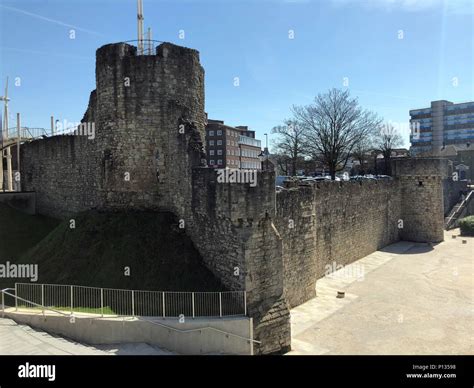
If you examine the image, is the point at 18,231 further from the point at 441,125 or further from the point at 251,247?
the point at 441,125

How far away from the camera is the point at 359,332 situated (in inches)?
566

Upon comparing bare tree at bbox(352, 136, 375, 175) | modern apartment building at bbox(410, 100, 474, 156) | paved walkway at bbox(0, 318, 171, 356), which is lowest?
paved walkway at bbox(0, 318, 171, 356)

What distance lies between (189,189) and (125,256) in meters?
3.62

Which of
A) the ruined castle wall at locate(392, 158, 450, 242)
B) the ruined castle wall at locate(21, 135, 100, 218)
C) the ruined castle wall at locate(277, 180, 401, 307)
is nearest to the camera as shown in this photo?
the ruined castle wall at locate(277, 180, 401, 307)

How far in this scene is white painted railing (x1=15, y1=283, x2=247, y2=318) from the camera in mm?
12273

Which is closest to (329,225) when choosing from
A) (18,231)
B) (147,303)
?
(147,303)

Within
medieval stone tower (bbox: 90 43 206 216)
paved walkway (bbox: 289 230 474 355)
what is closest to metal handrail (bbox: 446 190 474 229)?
paved walkway (bbox: 289 230 474 355)

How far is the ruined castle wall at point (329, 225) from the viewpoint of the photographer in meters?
16.8

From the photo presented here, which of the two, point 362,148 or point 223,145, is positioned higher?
point 223,145

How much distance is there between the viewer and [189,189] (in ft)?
47.4

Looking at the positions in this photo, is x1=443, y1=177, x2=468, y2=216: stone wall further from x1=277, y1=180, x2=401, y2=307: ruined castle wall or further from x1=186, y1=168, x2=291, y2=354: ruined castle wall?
x1=186, y1=168, x2=291, y2=354: ruined castle wall

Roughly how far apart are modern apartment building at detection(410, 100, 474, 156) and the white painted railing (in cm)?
9460

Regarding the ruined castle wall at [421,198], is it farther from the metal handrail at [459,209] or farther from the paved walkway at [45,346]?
the paved walkway at [45,346]
